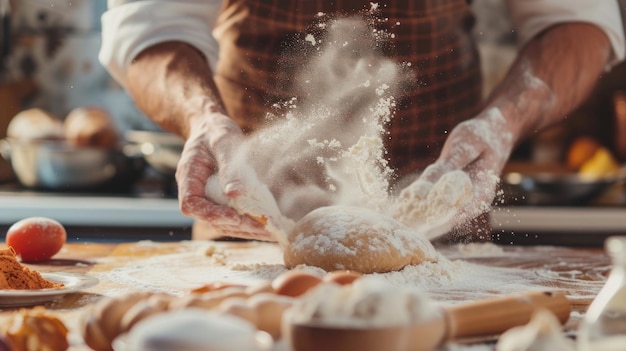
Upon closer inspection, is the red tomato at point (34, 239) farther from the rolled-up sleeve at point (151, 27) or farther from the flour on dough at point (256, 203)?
the rolled-up sleeve at point (151, 27)

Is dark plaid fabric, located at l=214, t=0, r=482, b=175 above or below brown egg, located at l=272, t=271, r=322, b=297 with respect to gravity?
above

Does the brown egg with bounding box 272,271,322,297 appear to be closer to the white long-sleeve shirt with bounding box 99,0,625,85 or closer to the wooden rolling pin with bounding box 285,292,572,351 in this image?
the wooden rolling pin with bounding box 285,292,572,351

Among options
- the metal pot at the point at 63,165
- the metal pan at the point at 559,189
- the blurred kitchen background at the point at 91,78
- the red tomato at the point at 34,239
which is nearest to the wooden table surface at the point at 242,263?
the red tomato at the point at 34,239

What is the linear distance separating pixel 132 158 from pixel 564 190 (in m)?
1.37

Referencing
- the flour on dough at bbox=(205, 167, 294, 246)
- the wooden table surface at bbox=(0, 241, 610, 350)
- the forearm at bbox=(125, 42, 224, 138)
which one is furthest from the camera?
the forearm at bbox=(125, 42, 224, 138)

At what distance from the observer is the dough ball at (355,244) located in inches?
55.9

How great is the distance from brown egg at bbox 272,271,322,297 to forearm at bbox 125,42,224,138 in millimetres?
808

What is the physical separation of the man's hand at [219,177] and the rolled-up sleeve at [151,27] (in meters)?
0.34

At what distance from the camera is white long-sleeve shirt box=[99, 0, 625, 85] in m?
1.88

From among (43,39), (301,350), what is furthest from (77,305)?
(43,39)

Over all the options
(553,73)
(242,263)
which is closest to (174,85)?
(242,263)

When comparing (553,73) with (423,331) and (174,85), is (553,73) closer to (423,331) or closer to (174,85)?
(174,85)

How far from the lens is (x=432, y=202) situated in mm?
1665

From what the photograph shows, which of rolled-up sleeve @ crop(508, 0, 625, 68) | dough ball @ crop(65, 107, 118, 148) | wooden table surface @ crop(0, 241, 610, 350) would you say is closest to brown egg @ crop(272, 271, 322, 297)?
wooden table surface @ crop(0, 241, 610, 350)
